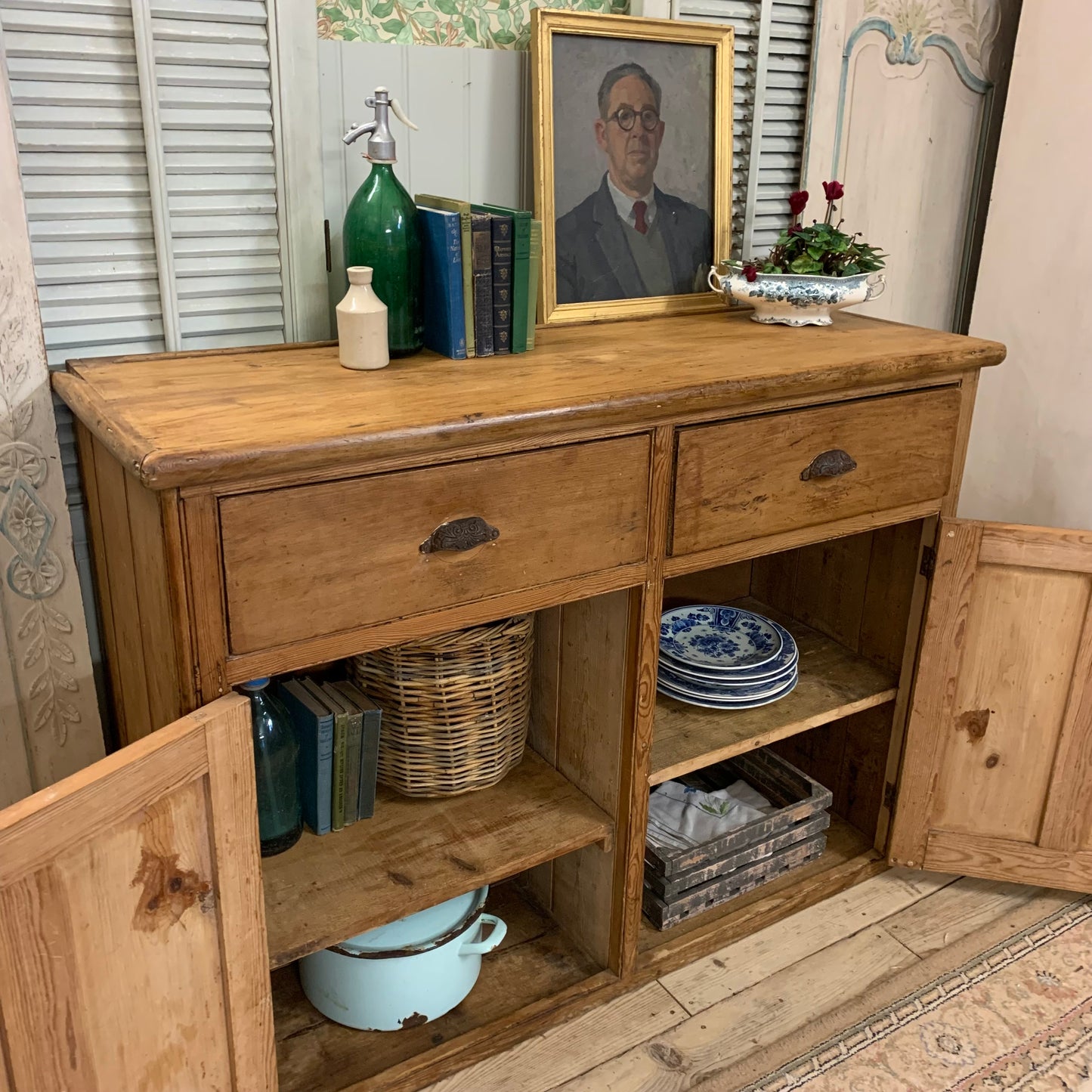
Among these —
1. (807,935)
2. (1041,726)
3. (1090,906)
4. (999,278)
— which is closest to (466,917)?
(807,935)

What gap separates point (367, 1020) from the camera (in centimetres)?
153

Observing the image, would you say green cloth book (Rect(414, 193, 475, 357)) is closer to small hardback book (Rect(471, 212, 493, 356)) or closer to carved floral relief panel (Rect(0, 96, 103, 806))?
small hardback book (Rect(471, 212, 493, 356))

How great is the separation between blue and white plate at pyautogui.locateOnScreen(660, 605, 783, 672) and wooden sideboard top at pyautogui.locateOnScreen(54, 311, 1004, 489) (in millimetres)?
544

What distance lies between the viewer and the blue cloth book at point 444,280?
53.0 inches

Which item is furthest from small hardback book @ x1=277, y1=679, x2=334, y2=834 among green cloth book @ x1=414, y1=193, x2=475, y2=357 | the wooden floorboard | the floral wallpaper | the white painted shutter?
the floral wallpaper

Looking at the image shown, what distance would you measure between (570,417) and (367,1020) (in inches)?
37.9

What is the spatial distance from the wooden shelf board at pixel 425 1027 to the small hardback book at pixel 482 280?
0.98 metres

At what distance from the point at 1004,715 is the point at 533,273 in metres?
1.09

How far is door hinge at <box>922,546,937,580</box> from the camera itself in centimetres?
A: 167

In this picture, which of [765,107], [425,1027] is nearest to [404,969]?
[425,1027]

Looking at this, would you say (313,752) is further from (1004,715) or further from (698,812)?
(1004,715)

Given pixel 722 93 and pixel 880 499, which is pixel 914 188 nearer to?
pixel 722 93

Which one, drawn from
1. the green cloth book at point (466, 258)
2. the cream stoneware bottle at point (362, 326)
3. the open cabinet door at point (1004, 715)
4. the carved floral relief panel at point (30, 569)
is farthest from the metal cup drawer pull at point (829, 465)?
the carved floral relief panel at point (30, 569)

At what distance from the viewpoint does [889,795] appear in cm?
189
